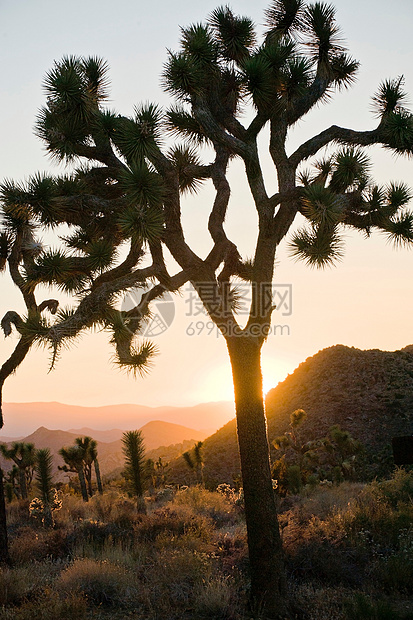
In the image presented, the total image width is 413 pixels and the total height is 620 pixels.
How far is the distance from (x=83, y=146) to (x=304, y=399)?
36406 millimetres

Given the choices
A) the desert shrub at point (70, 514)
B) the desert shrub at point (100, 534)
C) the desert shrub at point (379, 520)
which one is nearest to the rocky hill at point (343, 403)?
the desert shrub at point (70, 514)

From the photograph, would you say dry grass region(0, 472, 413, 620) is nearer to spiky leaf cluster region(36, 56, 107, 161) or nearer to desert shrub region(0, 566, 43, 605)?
desert shrub region(0, 566, 43, 605)

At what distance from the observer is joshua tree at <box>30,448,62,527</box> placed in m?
13.8

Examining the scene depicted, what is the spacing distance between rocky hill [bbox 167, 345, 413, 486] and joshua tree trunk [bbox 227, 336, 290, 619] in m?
21.8

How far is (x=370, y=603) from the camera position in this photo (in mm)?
5746

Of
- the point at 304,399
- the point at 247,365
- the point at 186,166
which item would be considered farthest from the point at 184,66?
the point at 304,399

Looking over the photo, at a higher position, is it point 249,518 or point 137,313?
point 137,313

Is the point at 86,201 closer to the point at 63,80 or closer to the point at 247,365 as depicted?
the point at 63,80

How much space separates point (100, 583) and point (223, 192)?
629 centimetres

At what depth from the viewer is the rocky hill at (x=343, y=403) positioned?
107ft

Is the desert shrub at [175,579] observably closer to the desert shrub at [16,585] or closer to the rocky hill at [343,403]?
the desert shrub at [16,585]

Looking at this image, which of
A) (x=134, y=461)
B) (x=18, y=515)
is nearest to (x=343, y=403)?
(x=134, y=461)

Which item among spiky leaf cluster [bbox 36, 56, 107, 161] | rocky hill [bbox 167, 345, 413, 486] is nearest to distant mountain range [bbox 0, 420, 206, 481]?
rocky hill [bbox 167, 345, 413, 486]

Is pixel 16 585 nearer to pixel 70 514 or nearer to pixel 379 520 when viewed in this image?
pixel 379 520
